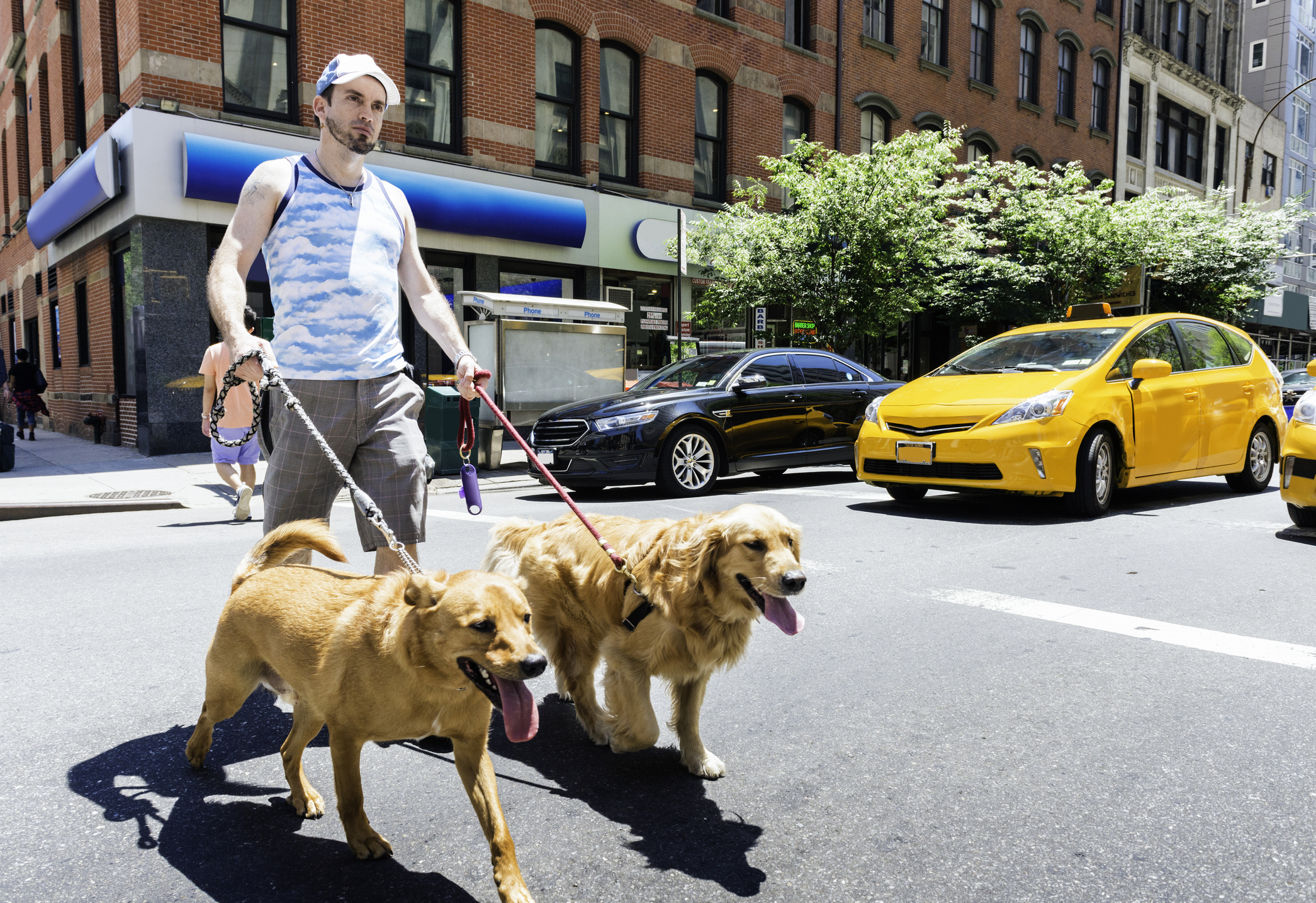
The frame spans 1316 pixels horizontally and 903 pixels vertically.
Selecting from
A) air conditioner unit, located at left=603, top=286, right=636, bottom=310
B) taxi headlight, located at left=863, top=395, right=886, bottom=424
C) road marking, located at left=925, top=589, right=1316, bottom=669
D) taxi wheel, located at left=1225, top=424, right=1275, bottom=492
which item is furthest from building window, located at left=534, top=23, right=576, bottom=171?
road marking, located at left=925, top=589, right=1316, bottom=669

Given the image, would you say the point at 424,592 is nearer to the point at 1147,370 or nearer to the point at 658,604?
the point at 658,604

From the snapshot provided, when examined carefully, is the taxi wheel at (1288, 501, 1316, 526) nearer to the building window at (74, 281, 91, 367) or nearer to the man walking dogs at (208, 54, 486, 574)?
the man walking dogs at (208, 54, 486, 574)

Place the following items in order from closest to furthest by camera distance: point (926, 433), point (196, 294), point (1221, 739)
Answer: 1. point (1221, 739)
2. point (926, 433)
3. point (196, 294)

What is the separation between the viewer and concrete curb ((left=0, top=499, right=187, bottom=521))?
28.5 feet

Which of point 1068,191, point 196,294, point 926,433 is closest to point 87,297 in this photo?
point 196,294

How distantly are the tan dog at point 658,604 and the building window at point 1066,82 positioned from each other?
104 feet

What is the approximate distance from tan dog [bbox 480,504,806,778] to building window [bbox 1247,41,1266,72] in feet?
170

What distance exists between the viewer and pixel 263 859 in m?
2.48

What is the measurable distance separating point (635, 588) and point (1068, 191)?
867 inches

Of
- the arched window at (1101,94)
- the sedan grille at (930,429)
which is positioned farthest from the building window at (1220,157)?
the sedan grille at (930,429)

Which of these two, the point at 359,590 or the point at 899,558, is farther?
the point at 899,558

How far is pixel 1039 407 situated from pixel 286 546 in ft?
21.6

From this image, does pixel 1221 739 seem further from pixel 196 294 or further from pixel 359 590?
pixel 196 294

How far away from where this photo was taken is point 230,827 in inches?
105
